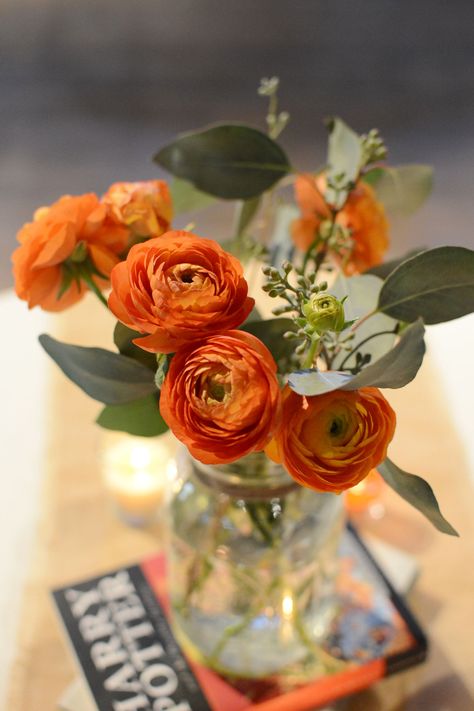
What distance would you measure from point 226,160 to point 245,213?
2.9 inches

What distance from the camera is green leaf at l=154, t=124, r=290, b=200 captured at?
0.73 meters

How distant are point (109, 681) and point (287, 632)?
17cm

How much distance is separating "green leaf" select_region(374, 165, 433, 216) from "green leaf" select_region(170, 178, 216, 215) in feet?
0.49

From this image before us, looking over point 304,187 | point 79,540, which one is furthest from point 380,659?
point 304,187

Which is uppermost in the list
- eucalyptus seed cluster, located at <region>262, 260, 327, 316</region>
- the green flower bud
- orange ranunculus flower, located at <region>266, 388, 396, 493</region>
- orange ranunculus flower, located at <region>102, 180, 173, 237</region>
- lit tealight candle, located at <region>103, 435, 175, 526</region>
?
orange ranunculus flower, located at <region>102, 180, 173, 237</region>

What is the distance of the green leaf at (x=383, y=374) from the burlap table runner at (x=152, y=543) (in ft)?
0.85

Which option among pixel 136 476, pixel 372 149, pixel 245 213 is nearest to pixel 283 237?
pixel 245 213

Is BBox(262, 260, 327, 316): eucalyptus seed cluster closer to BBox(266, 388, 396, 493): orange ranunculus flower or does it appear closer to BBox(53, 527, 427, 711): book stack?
BBox(266, 388, 396, 493): orange ranunculus flower

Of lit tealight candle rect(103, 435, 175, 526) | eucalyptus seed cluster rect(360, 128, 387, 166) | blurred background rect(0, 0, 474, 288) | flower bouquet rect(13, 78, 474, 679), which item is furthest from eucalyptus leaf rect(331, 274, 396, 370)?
blurred background rect(0, 0, 474, 288)

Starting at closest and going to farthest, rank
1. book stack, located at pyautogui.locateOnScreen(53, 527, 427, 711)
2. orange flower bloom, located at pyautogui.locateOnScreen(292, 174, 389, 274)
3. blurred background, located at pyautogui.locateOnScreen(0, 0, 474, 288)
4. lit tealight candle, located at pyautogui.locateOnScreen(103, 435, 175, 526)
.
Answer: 1. orange flower bloom, located at pyautogui.locateOnScreen(292, 174, 389, 274)
2. book stack, located at pyautogui.locateOnScreen(53, 527, 427, 711)
3. lit tealight candle, located at pyautogui.locateOnScreen(103, 435, 175, 526)
4. blurred background, located at pyautogui.locateOnScreen(0, 0, 474, 288)

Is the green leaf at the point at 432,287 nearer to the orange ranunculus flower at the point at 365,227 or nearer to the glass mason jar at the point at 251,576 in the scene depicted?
the orange ranunculus flower at the point at 365,227

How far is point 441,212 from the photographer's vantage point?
101 inches

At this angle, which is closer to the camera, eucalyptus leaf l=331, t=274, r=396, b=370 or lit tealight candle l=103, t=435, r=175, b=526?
eucalyptus leaf l=331, t=274, r=396, b=370

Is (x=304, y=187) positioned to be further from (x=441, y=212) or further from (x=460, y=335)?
(x=441, y=212)
